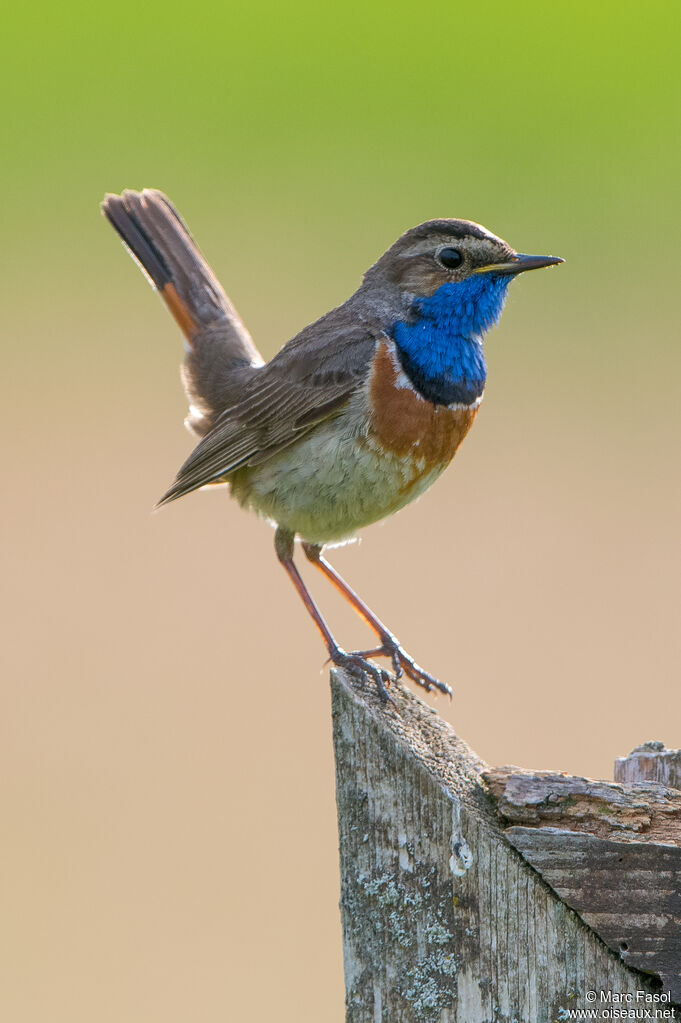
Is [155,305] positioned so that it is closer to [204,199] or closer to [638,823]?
[204,199]

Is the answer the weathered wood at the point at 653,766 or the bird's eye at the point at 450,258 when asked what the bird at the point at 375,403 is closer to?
the bird's eye at the point at 450,258

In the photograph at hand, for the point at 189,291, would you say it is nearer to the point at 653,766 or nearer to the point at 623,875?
the point at 653,766

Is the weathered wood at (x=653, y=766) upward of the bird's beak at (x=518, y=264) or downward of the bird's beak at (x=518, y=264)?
downward

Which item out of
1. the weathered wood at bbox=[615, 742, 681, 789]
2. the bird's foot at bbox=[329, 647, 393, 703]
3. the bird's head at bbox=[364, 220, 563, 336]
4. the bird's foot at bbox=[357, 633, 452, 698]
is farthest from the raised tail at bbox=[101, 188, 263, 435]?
the weathered wood at bbox=[615, 742, 681, 789]

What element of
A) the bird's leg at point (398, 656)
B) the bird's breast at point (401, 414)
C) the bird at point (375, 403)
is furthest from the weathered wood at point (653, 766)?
the bird's breast at point (401, 414)

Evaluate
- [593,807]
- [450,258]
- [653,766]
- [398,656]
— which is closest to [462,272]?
[450,258]

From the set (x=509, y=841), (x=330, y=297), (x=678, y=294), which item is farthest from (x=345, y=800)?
(x=678, y=294)

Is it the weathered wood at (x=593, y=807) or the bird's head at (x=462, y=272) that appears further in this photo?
the bird's head at (x=462, y=272)

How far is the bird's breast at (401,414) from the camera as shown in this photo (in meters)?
4.63

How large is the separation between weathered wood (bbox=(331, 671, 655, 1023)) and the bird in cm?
159

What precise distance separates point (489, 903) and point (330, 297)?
28.3ft

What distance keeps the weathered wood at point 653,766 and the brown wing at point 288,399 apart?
6.38ft

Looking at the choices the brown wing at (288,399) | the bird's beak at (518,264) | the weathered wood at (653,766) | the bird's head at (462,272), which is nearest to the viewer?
the weathered wood at (653,766)

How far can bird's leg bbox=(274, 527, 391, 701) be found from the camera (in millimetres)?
3222
